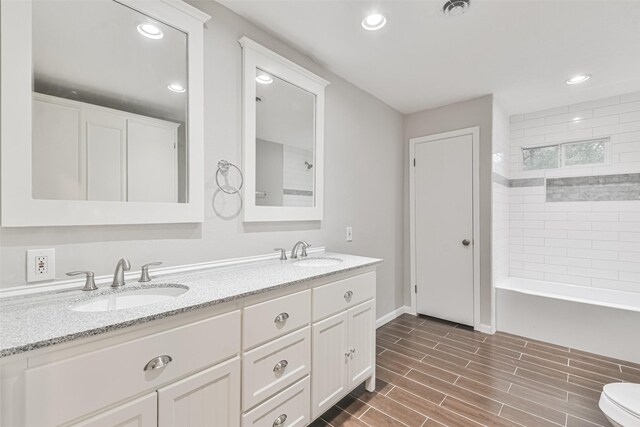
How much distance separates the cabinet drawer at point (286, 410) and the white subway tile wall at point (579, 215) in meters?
2.98

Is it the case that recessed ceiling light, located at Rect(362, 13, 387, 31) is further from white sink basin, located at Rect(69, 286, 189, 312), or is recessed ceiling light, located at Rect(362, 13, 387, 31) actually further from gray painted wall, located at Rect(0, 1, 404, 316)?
white sink basin, located at Rect(69, 286, 189, 312)

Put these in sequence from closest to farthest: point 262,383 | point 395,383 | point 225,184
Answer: point 262,383
point 225,184
point 395,383

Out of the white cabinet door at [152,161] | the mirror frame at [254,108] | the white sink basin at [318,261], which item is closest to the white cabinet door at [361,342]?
the white sink basin at [318,261]

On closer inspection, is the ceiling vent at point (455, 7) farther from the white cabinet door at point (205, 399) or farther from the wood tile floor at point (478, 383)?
the wood tile floor at point (478, 383)

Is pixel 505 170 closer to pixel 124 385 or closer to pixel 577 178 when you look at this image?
pixel 577 178

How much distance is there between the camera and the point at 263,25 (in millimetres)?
1949

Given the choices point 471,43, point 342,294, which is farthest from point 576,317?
point 471,43

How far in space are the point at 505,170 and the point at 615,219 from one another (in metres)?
1.15

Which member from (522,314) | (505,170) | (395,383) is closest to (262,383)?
(395,383)

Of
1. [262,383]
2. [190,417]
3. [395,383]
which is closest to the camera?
[190,417]

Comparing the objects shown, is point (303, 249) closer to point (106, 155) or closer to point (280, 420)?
point (280, 420)

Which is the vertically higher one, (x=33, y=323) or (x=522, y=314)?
(x=33, y=323)

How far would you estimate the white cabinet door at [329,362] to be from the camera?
1.61 meters

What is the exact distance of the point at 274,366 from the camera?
1386mm
